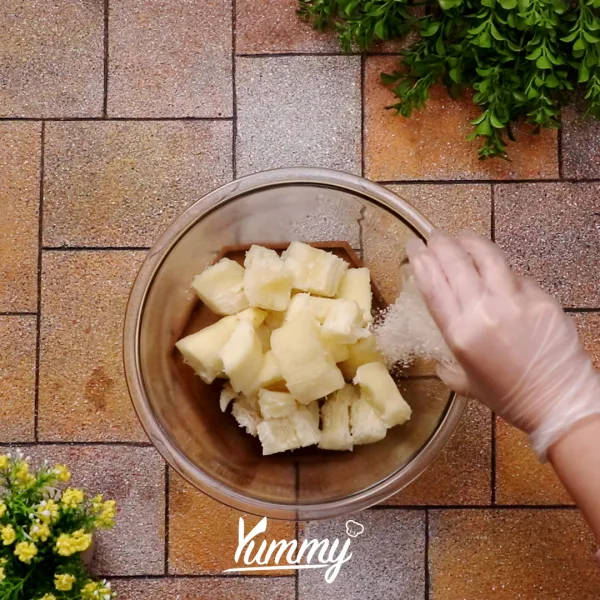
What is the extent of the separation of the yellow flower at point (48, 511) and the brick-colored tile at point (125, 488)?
276 mm

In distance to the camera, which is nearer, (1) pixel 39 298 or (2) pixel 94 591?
(2) pixel 94 591

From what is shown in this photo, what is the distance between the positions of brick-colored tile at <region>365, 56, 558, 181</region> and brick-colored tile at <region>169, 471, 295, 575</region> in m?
0.67

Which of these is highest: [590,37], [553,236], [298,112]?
[590,37]

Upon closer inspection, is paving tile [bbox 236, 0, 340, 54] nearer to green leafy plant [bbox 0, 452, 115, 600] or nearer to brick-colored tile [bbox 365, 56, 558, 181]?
brick-colored tile [bbox 365, 56, 558, 181]

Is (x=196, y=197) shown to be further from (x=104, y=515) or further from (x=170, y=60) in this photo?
(x=104, y=515)

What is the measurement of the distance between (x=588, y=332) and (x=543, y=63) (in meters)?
0.50

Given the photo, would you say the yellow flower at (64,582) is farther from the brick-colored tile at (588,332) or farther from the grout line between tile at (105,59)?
the brick-colored tile at (588,332)

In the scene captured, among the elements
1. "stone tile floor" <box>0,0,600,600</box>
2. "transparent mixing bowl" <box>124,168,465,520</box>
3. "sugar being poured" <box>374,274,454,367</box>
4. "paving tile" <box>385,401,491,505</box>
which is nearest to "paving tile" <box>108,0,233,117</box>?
"stone tile floor" <box>0,0,600,600</box>

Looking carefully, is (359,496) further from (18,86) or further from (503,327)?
(18,86)

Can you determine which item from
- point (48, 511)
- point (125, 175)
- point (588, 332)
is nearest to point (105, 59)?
point (125, 175)

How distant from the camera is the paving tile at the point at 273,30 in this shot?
1.40 meters

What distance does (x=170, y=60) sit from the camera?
55.0 inches

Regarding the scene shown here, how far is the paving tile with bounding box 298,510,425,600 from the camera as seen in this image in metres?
1.37

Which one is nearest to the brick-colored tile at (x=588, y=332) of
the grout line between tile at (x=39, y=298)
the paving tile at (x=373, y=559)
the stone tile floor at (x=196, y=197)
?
the stone tile floor at (x=196, y=197)
